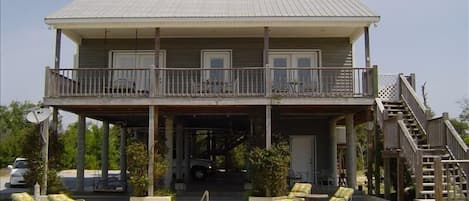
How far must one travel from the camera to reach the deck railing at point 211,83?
17703mm

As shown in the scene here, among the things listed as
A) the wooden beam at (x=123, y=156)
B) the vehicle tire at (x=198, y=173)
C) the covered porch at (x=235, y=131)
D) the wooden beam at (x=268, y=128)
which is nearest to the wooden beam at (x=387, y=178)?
the covered porch at (x=235, y=131)

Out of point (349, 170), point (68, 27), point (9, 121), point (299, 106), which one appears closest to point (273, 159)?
point (299, 106)

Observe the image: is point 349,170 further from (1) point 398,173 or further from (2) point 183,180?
(2) point 183,180

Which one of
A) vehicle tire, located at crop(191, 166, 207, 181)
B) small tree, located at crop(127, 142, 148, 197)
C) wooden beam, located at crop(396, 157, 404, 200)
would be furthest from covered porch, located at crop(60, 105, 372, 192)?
wooden beam, located at crop(396, 157, 404, 200)

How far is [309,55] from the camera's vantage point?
2092 centimetres

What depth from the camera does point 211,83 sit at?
754 inches

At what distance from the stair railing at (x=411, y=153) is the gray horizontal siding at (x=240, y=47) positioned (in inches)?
227

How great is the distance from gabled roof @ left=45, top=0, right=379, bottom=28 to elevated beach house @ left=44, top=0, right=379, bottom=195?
0.03m

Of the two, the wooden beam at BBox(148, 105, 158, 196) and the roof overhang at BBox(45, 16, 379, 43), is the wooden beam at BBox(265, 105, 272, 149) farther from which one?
the wooden beam at BBox(148, 105, 158, 196)

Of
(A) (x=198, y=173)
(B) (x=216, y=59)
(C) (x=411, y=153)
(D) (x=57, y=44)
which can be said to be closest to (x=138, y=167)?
(D) (x=57, y=44)

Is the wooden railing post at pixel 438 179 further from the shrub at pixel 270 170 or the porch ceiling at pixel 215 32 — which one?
the porch ceiling at pixel 215 32

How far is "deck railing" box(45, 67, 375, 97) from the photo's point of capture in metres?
17.7

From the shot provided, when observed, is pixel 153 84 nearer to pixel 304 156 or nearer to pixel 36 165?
pixel 36 165

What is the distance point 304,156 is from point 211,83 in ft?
19.9
